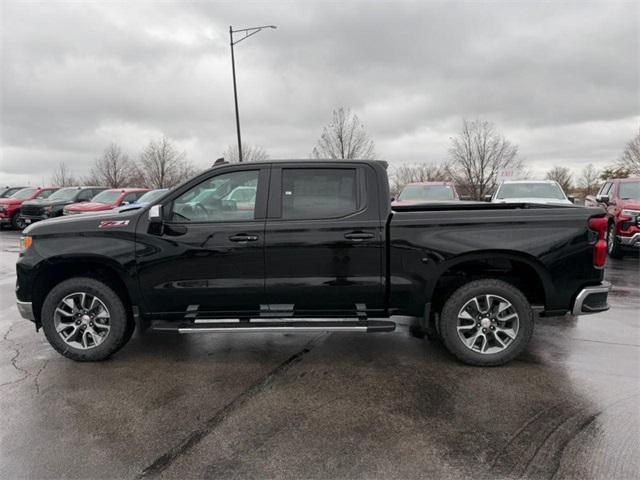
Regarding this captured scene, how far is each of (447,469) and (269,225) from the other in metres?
2.40

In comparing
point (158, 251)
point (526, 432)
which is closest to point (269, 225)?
point (158, 251)

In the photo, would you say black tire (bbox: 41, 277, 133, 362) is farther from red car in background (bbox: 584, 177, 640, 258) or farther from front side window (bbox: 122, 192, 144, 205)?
front side window (bbox: 122, 192, 144, 205)

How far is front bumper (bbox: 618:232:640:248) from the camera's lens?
891 cm

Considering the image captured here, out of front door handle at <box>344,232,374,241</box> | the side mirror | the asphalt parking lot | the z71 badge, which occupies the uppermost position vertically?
the side mirror

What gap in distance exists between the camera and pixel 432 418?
10.3 feet

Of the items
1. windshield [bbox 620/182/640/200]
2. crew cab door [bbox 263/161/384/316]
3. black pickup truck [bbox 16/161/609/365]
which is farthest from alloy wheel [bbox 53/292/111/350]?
windshield [bbox 620/182/640/200]

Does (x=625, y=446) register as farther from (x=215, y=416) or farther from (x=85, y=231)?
(x=85, y=231)

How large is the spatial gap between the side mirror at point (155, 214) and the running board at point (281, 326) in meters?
0.99

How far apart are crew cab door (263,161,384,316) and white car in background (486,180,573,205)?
25.8 ft

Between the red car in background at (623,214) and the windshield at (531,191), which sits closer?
the red car in background at (623,214)

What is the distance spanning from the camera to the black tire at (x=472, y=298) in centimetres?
392

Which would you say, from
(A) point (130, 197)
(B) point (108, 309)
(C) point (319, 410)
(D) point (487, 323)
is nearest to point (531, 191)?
(D) point (487, 323)

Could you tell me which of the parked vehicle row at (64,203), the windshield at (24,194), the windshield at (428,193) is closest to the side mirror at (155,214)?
the windshield at (428,193)

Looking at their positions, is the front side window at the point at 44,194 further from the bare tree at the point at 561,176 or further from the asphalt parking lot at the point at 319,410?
the bare tree at the point at 561,176
